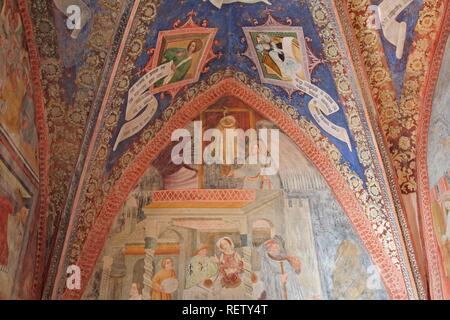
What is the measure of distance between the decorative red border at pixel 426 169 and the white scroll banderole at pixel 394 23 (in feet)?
1.49

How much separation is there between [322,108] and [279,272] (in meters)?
2.48

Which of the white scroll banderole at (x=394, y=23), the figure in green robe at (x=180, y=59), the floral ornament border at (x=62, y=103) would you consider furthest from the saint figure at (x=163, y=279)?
the white scroll banderole at (x=394, y=23)

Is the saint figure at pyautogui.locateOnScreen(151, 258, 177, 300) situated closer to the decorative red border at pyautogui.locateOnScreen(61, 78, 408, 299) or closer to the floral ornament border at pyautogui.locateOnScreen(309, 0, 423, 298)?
the decorative red border at pyautogui.locateOnScreen(61, 78, 408, 299)

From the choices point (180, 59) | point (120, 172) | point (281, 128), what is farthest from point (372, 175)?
point (120, 172)

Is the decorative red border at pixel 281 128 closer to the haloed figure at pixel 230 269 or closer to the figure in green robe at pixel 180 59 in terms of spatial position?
the figure in green robe at pixel 180 59

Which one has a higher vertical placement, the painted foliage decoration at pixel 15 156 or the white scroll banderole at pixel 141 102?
the white scroll banderole at pixel 141 102

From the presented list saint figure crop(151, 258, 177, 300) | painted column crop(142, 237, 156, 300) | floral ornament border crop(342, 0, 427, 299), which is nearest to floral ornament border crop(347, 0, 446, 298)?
floral ornament border crop(342, 0, 427, 299)

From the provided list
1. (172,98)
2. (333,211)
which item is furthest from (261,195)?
(172,98)

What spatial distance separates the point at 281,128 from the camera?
1234 centimetres

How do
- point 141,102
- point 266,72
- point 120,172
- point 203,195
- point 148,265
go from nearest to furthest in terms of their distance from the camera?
1. point 148,265
2. point 141,102
3. point 120,172
4. point 203,195
5. point 266,72

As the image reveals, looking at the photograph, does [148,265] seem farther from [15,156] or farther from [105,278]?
[15,156]

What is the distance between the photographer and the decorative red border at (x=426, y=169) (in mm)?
10789

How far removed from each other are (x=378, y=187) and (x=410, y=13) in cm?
248
